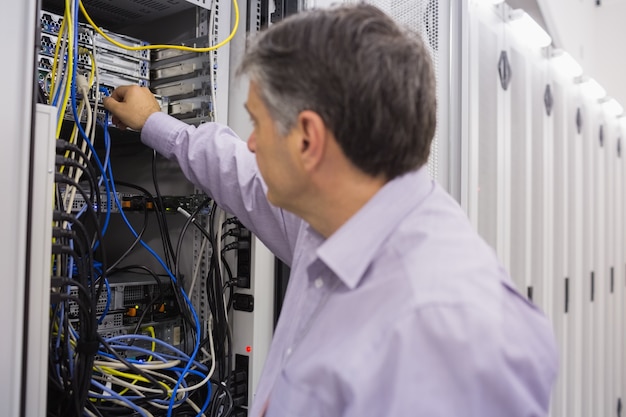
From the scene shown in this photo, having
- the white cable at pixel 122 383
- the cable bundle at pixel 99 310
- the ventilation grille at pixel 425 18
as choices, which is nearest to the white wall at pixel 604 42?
the ventilation grille at pixel 425 18

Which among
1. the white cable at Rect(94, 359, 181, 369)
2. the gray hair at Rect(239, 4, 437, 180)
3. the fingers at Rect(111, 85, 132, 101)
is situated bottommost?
the white cable at Rect(94, 359, 181, 369)

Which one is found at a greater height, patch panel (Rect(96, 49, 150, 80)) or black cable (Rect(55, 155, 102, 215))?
patch panel (Rect(96, 49, 150, 80))

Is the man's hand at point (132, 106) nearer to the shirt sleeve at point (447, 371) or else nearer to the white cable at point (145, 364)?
the white cable at point (145, 364)

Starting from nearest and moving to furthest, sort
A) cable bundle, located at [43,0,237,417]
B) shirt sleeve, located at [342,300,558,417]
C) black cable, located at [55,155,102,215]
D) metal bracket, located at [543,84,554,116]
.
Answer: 1. shirt sleeve, located at [342,300,558,417]
2. black cable, located at [55,155,102,215]
3. cable bundle, located at [43,0,237,417]
4. metal bracket, located at [543,84,554,116]

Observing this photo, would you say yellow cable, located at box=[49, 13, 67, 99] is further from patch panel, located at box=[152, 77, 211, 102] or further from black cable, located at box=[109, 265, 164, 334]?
black cable, located at box=[109, 265, 164, 334]

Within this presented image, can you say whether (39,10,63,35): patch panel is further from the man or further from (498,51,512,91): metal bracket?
(498,51,512,91): metal bracket

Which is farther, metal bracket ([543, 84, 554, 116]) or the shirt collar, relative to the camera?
metal bracket ([543, 84, 554, 116])

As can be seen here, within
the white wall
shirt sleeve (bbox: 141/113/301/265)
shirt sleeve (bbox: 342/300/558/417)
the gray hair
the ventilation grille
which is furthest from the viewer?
the white wall

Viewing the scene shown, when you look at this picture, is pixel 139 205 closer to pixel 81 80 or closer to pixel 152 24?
pixel 81 80

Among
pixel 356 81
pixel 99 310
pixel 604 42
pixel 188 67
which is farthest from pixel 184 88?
pixel 604 42

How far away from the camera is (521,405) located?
0.62 m

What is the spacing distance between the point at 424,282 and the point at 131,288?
99 centimetres

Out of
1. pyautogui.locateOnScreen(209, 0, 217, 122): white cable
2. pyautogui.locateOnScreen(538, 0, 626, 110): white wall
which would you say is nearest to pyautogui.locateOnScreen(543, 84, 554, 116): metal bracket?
pyautogui.locateOnScreen(538, 0, 626, 110): white wall

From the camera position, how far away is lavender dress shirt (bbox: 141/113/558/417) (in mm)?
593
